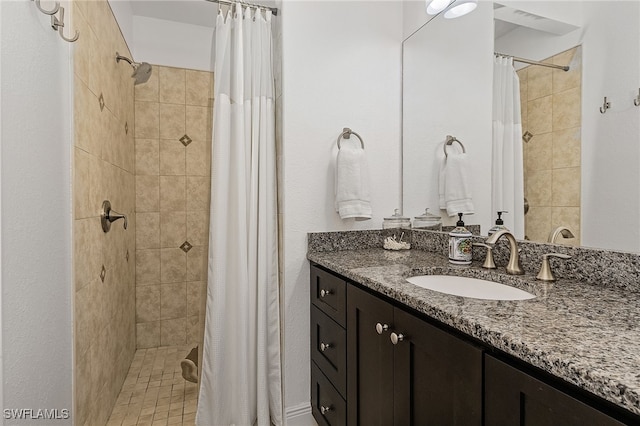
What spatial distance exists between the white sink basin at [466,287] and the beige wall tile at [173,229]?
2.09 m

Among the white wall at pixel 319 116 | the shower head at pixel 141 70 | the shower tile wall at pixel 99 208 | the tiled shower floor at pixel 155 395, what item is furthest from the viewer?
the shower head at pixel 141 70

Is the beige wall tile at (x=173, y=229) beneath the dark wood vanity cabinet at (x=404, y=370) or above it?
above

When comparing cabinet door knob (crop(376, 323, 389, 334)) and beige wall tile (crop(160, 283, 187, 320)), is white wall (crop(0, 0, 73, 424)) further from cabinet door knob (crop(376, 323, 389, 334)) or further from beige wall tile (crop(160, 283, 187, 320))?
beige wall tile (crop(160, 283, 187, 320))

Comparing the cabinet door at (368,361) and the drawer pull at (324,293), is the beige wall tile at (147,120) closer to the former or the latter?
the drawer pull at (324,293)

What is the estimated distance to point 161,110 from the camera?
2.69 m

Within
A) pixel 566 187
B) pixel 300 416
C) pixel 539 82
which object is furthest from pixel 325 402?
pixel 539 82

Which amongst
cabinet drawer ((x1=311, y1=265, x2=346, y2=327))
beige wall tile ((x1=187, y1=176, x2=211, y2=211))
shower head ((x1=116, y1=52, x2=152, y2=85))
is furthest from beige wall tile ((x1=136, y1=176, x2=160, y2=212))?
cabinet drawer ((x1=311, y1=265, x2=346, y2=327))

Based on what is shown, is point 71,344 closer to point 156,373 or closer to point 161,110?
point 156,373

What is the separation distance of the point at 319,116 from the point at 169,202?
1.59 m

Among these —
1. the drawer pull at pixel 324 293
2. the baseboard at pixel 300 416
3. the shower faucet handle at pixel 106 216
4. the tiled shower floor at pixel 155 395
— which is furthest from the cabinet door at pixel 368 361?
the shower faucet handle at pixel 106 216

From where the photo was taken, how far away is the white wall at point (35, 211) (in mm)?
921

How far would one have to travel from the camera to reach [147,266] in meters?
2.70

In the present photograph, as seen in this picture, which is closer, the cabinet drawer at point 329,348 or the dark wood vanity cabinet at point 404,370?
the dark wood vanity cabinet at point 404,370

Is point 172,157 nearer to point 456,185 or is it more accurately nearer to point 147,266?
point 147,266
